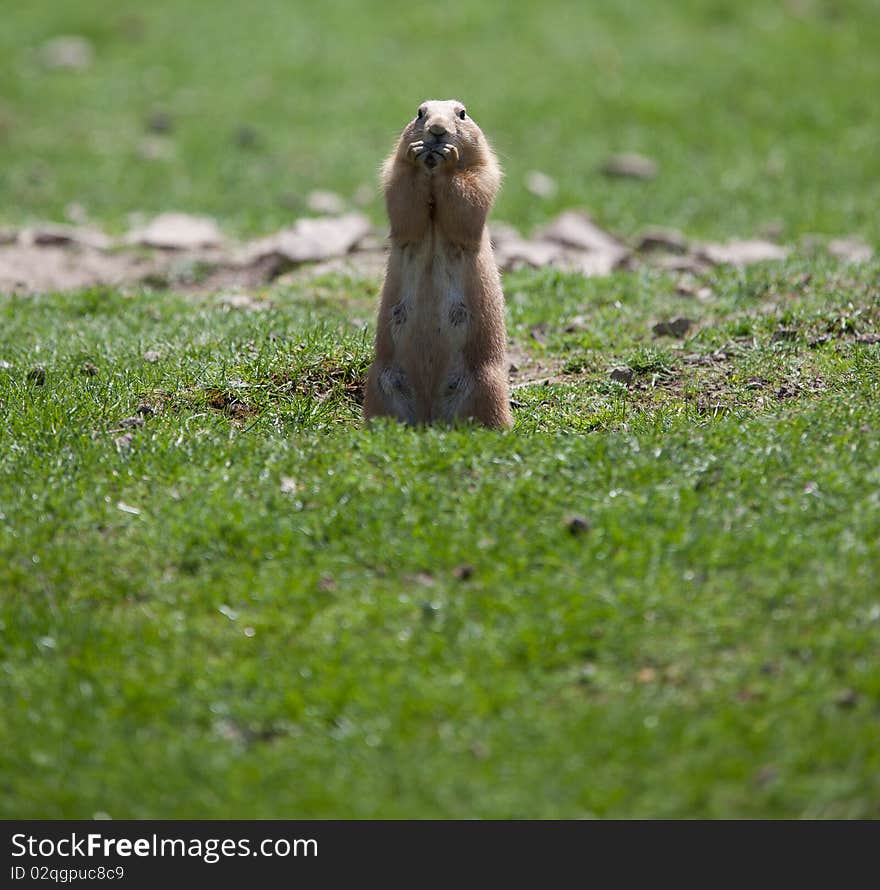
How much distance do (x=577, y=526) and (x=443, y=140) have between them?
2.47 metres

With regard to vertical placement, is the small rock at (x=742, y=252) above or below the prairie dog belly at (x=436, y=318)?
above

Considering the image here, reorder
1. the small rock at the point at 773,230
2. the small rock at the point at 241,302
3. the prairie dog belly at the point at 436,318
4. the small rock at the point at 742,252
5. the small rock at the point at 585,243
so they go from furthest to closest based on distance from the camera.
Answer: the small rock at the point at 773,230, the small rock at the point at 742,252, the small rock at the point at 585,243, the small rock at the point at 241,302, the prairie dog belly at the point at 436,318

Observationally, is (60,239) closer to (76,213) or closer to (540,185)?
(76,213)

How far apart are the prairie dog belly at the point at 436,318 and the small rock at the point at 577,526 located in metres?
1.58

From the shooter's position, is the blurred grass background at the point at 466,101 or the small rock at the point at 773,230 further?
the blurred grass background at the point at 466,101

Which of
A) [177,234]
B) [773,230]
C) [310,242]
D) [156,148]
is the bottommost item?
[310,242]

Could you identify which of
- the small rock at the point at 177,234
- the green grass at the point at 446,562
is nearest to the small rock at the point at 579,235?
the green grass at the point at 446,562

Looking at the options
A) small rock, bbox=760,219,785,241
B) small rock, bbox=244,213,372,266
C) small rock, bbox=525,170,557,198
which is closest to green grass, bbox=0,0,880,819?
small rock, bbox=244,213,372,266

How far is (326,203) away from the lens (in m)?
13.6

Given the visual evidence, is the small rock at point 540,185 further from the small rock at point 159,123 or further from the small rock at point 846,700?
the small rock at point 846,700

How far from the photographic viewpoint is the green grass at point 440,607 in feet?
14.8

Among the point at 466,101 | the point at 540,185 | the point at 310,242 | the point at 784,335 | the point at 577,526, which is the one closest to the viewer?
the point at 577,526

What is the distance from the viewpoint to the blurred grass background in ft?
45.7

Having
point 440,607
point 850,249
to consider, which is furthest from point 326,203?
point 440,607
